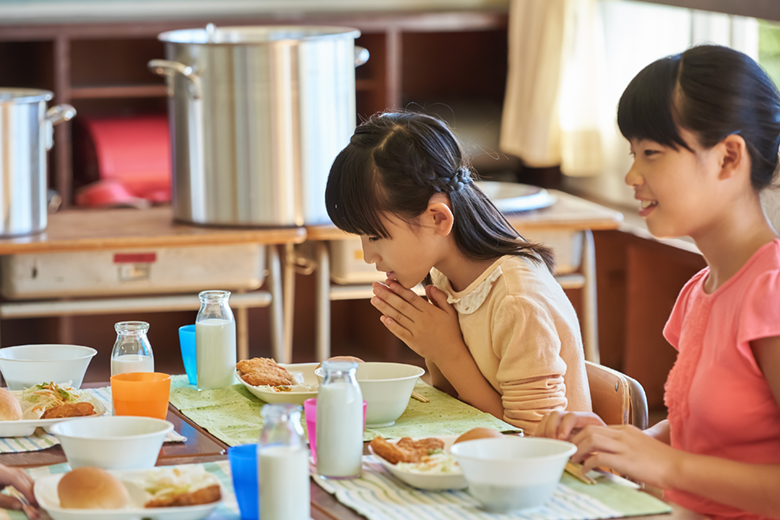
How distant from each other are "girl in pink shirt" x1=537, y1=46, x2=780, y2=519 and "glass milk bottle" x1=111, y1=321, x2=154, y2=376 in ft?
1.80

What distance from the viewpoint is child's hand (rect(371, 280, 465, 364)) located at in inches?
60.2

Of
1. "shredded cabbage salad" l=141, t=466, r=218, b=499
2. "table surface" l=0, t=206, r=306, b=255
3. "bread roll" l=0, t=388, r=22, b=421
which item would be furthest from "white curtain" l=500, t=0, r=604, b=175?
"shredded cabbage salad" l=141, t=466, r=218, b=499

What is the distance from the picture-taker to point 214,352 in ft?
4.91

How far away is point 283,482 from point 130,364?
1.74 feet

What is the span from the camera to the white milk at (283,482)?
0.91 meters

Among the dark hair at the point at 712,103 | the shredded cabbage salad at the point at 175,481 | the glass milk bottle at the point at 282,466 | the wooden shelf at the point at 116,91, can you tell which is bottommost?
the shredded cabbage salad at the point at 175,481

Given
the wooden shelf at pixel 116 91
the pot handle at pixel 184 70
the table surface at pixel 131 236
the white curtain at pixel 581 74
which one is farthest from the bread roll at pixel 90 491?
the white curtain at pixel 581 74

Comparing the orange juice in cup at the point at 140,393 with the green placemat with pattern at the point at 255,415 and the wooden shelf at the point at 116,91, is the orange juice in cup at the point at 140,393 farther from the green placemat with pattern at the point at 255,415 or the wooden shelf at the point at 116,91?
the wooden shelf at the point at 116,91

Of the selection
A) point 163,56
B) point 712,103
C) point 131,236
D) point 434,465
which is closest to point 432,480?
point 434,465

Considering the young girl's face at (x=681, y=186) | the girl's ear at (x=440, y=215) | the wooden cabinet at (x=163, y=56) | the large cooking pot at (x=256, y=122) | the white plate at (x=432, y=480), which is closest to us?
the white plate at (x=432, y=480)

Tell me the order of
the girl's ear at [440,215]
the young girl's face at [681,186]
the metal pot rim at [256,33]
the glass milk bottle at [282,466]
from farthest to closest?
the metal pot rim at [256,33]
the girl's ear at [440,215]
the young girl's face at [681,186]
the glass milk bottle at [282,466]

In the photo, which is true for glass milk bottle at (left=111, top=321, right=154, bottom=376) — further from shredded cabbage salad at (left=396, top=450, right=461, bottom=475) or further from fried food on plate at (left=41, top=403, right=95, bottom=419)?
shredded cabbage salad at (left=396, top=450, right=461, bottom=475)

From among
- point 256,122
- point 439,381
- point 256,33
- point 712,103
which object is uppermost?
point 256,33

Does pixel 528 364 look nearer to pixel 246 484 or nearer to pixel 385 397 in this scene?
pixel 385 397
